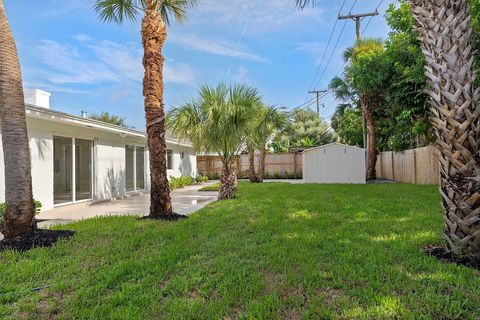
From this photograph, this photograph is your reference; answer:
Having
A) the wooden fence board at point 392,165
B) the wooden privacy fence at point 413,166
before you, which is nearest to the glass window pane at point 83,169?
the wooden fence board at point 392,165

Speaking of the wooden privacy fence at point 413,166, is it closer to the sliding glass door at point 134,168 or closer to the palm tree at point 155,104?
the palm tree at point 155,104

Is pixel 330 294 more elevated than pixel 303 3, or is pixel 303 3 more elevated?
pixel 303 3

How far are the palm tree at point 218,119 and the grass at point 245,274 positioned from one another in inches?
166

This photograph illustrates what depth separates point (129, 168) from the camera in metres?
13.4

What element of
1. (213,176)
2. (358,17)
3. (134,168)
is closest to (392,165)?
(358,17)

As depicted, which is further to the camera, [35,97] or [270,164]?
[270,164]

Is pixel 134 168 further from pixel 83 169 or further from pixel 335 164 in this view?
pixel 335 164

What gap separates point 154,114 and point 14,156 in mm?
2897

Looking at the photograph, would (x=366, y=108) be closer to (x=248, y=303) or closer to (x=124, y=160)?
(x=124, y=160)

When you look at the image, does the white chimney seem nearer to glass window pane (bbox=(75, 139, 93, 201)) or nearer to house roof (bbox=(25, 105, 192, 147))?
glass window pane (bbox=(75, 139, 93, 201))

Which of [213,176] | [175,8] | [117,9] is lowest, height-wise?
[213,176]

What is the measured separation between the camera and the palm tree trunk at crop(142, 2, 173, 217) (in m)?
7.02

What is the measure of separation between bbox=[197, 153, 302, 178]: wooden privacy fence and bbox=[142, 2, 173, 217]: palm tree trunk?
17791mm

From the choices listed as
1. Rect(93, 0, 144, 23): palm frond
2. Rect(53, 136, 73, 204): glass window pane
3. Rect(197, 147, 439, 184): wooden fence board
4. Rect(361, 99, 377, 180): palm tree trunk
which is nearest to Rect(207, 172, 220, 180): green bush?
Rect(197, 147, 439, 184): wooden fence board
